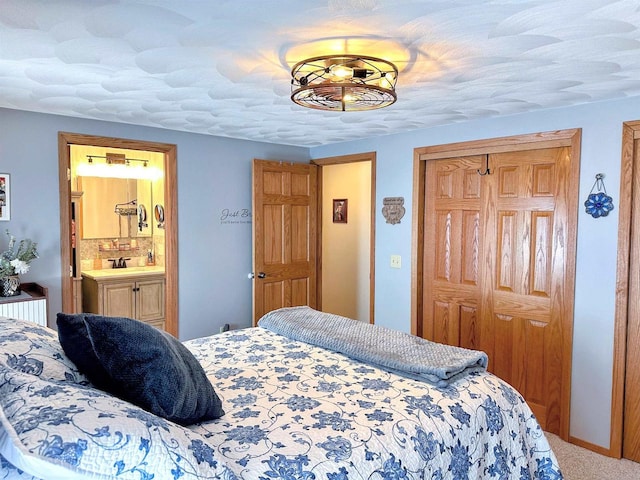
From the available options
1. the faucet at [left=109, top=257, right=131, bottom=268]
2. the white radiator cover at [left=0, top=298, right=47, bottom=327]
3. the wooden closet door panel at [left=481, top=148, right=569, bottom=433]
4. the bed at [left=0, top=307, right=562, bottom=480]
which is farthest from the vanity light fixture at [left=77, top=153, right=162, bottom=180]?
the wooden closet door panel at [left=481, top=148, right=569, bottom=433]

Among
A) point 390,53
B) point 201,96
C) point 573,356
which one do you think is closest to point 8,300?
point 201,96

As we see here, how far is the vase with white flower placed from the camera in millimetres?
2903

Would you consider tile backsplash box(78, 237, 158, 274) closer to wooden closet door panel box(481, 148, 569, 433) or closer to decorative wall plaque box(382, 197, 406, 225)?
decorative wall plaque box(382, 197, 406, 225)

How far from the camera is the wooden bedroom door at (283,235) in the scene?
4.25 metres

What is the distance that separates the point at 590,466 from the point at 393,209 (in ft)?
7.48

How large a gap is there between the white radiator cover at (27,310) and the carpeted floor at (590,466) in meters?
3.32

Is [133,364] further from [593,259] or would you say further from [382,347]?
[593,259]

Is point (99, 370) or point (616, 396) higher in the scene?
point (99, 370)

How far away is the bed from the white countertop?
2.63m

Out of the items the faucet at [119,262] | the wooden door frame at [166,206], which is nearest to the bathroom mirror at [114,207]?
the faucet at [119,262]

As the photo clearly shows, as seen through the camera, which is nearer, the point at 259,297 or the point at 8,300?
the point at 8,300

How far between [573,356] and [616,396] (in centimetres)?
31

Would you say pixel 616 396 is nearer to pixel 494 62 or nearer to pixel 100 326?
pixel 494 62

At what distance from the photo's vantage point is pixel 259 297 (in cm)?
429
